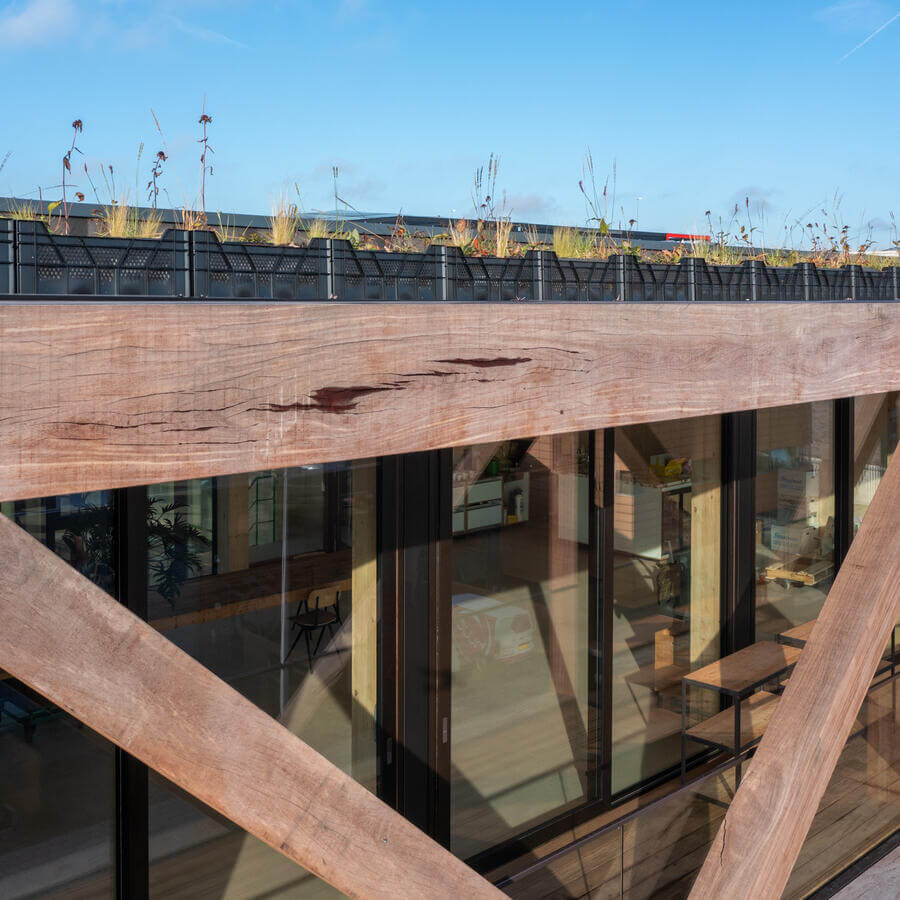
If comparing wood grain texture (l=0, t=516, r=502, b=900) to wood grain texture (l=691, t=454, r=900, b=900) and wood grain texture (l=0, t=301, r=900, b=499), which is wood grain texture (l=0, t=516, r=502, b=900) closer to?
wood grain texture (l=0, t=301, r=900, b=499)

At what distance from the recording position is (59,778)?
3006 millimetres

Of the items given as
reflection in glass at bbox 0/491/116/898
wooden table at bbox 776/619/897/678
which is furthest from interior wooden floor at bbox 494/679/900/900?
reflection in glass at bbox 0/491/116/898

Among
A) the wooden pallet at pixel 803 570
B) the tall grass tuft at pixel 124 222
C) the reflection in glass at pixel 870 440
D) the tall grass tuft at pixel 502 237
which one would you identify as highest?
the tall grass tuft at pixel 502 237

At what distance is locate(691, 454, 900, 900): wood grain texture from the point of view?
1793mm

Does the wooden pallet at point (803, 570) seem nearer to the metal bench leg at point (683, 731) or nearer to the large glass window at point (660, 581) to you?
the large glass window at point (660, 581)

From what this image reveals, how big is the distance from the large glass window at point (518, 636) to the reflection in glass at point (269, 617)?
1.64 feet

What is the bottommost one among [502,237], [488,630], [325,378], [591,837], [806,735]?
[591,837]

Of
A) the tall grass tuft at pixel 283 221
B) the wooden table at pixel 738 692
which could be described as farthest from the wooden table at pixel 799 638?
the tall grass tuft at pixel 283 221

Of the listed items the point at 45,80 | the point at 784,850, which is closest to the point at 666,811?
the point at 784,850

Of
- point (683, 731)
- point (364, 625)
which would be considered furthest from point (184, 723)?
point (683, 731)

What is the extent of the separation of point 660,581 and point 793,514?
1477 mm

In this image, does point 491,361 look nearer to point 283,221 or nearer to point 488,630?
point 283,221

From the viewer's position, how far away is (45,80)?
2.47 metres

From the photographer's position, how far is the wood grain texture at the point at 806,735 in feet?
5.88
